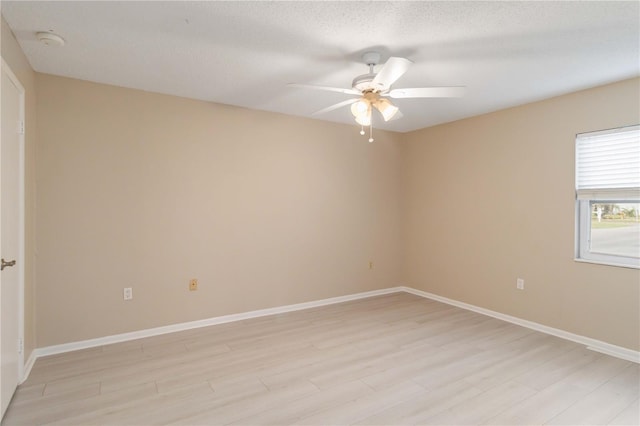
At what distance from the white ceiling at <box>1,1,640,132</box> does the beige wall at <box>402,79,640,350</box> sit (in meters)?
0.35

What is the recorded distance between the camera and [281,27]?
83.0 inches

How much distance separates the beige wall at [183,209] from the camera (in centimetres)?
296

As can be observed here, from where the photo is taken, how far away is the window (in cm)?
296

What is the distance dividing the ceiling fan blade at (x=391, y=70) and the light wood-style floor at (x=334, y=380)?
2130 mm

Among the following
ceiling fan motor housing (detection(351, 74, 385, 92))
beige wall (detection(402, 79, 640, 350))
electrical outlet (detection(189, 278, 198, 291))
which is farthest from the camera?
electrical outlet (detection(189, 278, 198, 291))

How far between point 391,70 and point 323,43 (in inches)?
20.3

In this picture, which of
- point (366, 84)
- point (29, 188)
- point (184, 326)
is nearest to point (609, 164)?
point (366, 84)

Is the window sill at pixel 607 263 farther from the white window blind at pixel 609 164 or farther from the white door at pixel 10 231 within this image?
the white door at pixel 10 231

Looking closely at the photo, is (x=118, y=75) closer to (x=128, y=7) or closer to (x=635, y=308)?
(x=128, y=7)

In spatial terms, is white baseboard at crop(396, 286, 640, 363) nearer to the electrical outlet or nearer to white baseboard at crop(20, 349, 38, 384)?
the electrical outlet

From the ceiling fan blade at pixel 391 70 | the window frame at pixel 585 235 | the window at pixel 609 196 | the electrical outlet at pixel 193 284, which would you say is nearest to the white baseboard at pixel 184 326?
the electrical outlet at pixel 193 284

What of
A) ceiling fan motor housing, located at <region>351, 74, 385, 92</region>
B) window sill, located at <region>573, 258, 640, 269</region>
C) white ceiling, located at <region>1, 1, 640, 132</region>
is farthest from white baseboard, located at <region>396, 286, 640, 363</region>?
ceiling fan motor housing, located at <region>351, 74, 385, 92</region>

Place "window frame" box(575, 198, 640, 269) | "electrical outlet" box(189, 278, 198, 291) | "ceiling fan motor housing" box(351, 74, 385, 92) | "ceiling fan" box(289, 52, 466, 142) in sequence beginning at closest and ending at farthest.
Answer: "ceiling fan" box(289, 52, 466, 142)
"ceiling fan motor housing" box(351, 74, 385, 92)
"window frame" box(575, 198, 640, 269)
"electrical outlet" box(189, 278, 198, 291)

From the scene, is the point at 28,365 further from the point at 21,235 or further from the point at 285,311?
the point at 285,311
